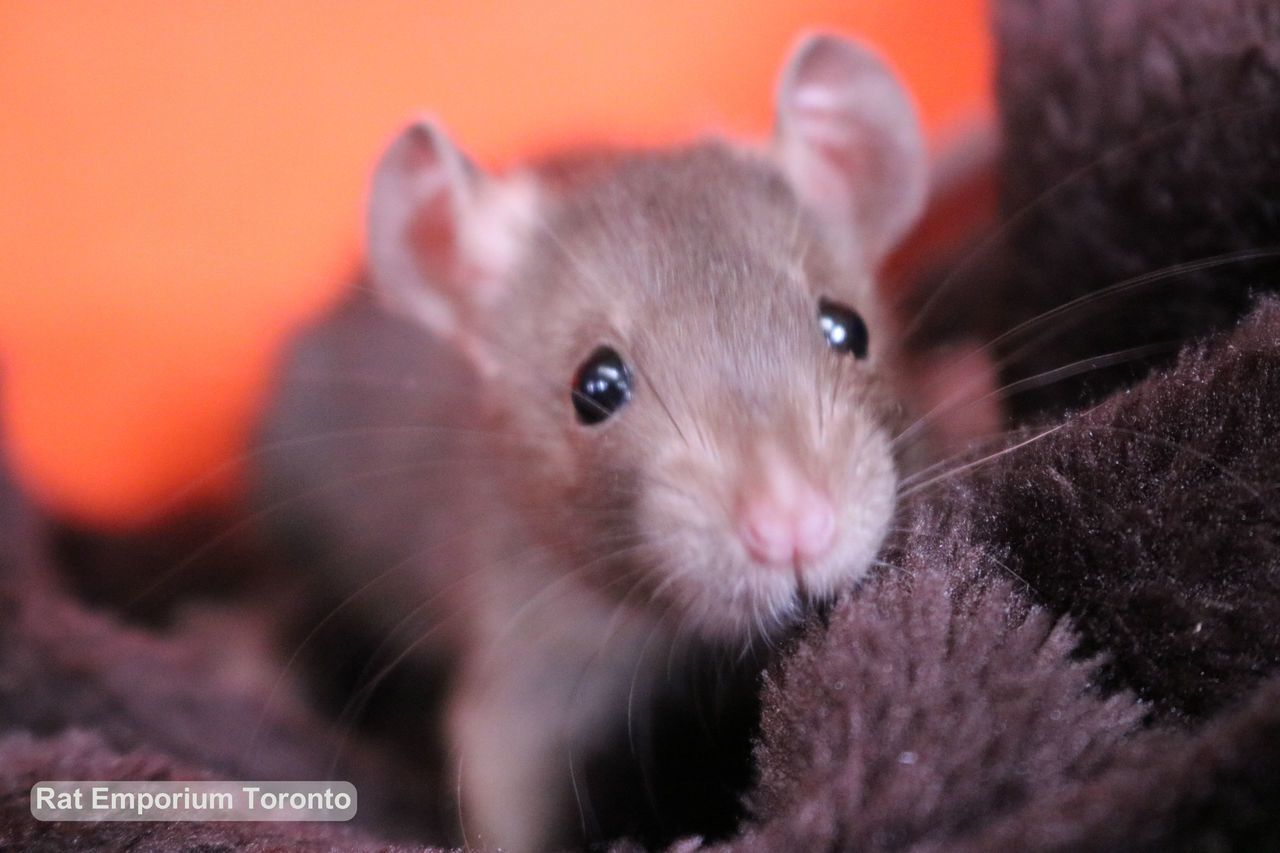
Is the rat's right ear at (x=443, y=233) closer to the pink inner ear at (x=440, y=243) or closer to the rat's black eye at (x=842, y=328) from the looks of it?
the pink inner ear at (x=440, y=243)

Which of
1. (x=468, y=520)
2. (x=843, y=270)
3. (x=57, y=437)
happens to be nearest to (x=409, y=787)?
(x=468, y=520)

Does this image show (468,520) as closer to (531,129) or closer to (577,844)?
(577,844)

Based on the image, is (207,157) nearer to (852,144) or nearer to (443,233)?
(443,233)

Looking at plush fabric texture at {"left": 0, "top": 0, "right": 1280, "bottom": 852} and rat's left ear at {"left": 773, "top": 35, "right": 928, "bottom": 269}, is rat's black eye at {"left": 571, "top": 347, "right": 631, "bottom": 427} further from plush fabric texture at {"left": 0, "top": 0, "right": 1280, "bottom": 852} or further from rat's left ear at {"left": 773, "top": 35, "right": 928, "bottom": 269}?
rat's left ear at {"left": 773, "top": 35, "right": 928, "bottom": 269}

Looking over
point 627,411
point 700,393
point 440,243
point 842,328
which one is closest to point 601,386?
point 627,411

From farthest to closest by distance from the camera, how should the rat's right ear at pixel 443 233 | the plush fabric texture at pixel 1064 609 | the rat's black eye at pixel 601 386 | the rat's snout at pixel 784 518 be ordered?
1. the rat's right ear at pixel 443 233
2. the rat's black eye at pixel 601 386
3. the rat's snout at pixel 784 518
4. the plush fabric texture at pixel 1064 609

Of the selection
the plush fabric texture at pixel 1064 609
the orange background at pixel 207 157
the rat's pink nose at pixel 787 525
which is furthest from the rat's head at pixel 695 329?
the orange background at pixel 207 157
